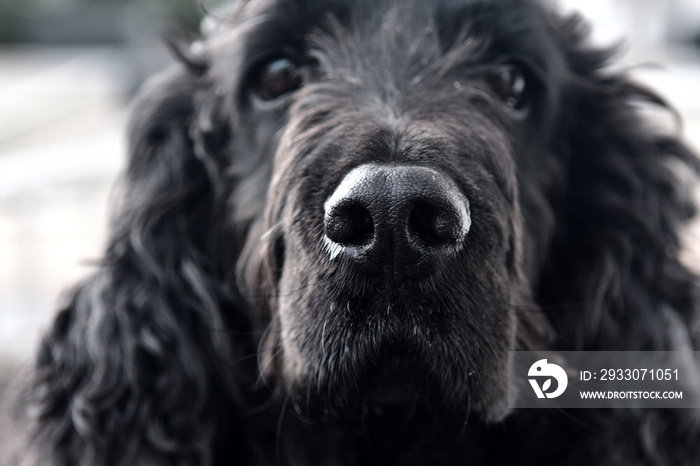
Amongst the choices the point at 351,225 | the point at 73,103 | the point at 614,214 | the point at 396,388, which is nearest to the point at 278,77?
the point at 351,225

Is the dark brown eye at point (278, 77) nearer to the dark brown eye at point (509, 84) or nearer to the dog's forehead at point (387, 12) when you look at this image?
the dog's forehead at point (387, 12)

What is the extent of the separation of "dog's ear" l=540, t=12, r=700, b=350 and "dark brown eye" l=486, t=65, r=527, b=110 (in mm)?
219

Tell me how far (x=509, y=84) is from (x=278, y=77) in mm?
825

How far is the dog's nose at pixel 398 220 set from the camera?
5.84ft

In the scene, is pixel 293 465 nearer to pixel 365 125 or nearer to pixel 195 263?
pixel 195 263

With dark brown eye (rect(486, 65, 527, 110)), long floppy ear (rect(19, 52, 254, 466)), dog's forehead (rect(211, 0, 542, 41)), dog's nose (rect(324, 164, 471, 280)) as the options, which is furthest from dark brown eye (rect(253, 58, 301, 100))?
dog's nose (rect(324, 164, 471, 280))

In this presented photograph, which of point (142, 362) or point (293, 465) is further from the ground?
point (142, 362)

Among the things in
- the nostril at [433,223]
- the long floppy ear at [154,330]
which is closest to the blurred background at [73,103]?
the long floppy ear at [154,330]

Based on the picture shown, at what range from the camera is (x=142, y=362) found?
2.57 metres

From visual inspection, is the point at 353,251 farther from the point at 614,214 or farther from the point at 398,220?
the point at 614,214

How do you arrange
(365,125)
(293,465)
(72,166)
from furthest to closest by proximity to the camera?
(72,166)
(293,465)
(365,125)

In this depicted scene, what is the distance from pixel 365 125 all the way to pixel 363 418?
34.2 inches

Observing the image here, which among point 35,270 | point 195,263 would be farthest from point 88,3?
point 195,263

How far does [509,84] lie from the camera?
8.54 feet
